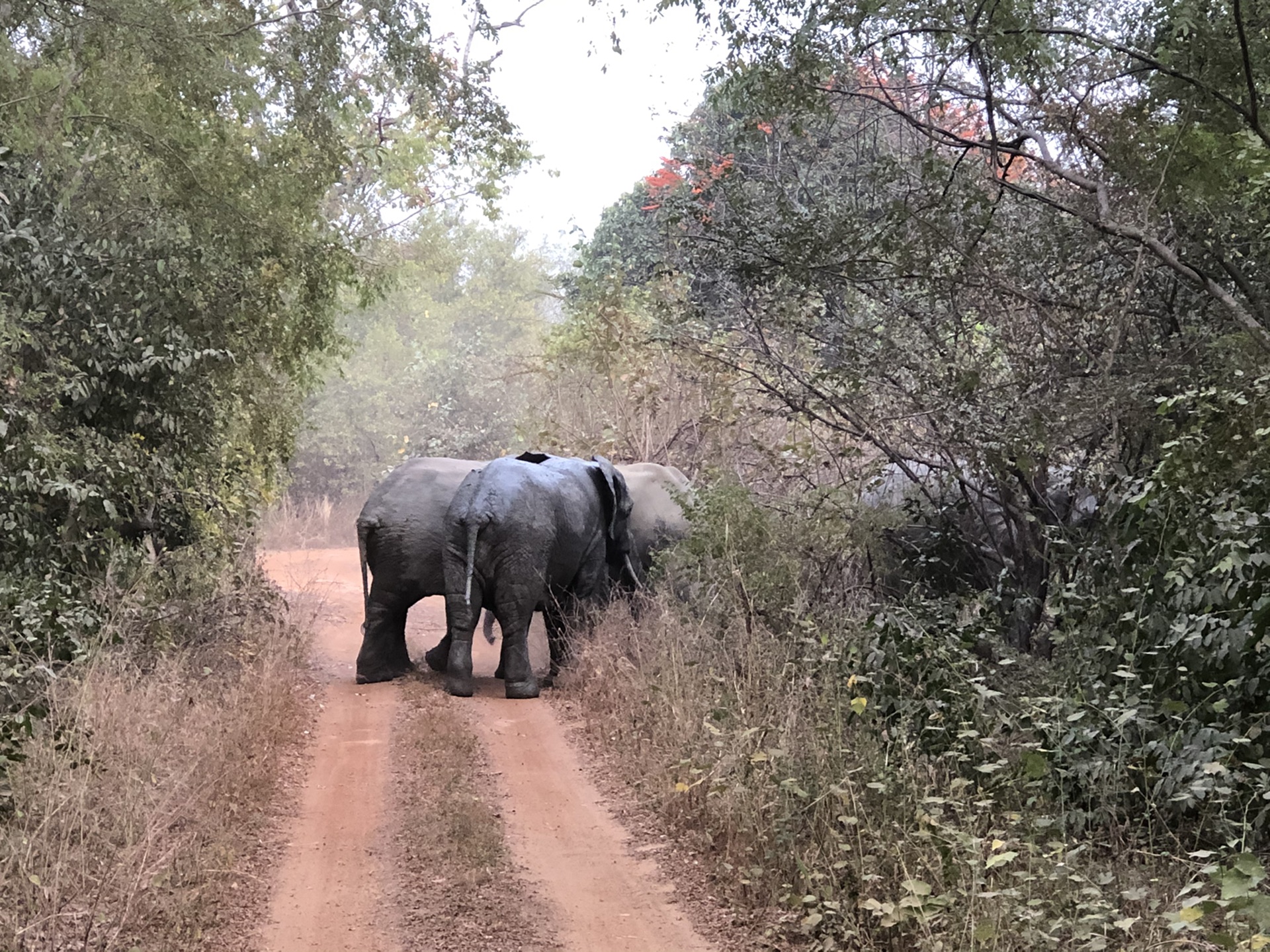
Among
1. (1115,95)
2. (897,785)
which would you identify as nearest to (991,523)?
(1115,95)

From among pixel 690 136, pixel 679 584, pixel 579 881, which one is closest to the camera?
pixel 579 881

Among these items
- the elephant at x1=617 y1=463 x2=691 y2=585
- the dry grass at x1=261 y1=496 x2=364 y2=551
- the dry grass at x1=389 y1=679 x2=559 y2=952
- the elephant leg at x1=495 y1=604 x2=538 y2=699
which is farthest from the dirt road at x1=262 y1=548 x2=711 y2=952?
the dry grass at x1=261 y1=496 x2=364 y2=551

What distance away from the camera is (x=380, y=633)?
35.9ft

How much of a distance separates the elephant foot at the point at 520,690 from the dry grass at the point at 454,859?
175 centimetres

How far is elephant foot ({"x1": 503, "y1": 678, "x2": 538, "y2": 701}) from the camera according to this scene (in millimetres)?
10289

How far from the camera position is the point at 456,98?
1133cm

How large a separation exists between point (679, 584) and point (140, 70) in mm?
6023

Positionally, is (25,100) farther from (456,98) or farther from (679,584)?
(679,584)

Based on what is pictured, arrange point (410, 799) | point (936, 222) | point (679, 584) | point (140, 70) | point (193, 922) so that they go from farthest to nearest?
point (679, 584)
point (140, 70)
point (936, 222)
point (410, 799)
point (193, 922)

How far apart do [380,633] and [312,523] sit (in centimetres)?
1683

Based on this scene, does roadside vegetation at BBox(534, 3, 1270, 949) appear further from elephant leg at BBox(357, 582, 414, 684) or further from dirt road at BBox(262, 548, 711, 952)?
elephant leg at BBox(357, 582, 414, 684)

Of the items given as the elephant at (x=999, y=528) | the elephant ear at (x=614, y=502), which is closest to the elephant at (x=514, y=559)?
the elephant ear at (x=614, y=502)

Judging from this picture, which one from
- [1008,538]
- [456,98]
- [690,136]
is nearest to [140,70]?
[456,98]

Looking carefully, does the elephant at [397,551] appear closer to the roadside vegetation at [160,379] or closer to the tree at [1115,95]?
the roadside vegetation at [160,379]
